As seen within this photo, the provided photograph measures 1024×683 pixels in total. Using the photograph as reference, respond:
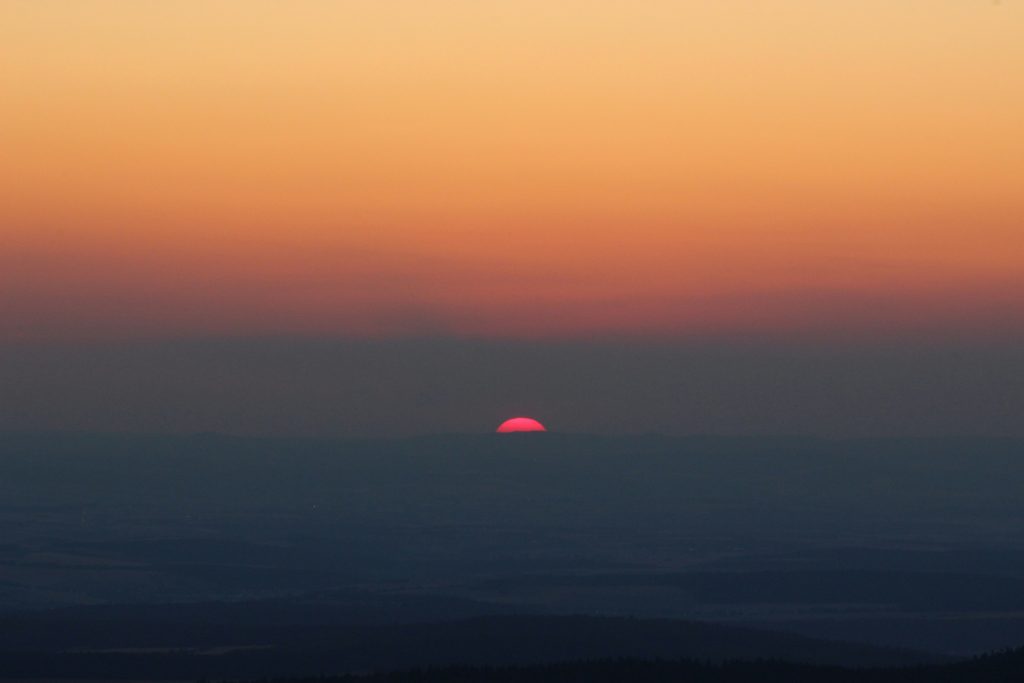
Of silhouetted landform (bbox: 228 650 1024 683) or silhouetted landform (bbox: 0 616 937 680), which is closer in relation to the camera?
silhouetted landform (bbox: 228 650 1024 683)

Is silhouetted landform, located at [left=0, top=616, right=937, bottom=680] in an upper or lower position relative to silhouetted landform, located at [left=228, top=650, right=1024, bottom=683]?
upper

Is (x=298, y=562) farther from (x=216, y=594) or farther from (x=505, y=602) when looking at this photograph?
(x=505, y=602)

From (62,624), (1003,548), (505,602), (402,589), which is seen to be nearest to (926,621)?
(505,602)

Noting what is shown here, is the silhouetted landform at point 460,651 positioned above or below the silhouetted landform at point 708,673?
above

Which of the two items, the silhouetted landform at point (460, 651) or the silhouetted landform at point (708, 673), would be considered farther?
the silhouetted landform at point (460, 651)
